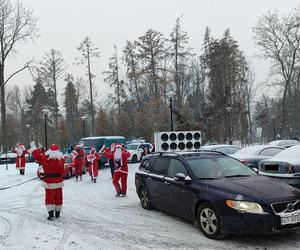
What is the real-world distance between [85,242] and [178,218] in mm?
2521

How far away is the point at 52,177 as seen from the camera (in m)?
9.00

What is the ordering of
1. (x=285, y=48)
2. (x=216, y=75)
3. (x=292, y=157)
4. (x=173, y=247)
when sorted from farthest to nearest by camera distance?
(x=216, y=75)
(x=285, y=48)
(x=292, y=157)
(x=173, y=247)

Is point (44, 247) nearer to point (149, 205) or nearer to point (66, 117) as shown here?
point (149, 205)

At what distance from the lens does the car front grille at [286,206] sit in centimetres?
641

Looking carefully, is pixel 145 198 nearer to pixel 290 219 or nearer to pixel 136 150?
pixel 290 219

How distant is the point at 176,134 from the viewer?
11867mm

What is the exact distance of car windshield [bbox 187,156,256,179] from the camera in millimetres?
7844

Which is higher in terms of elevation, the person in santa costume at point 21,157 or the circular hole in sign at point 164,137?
the circular hole in sign at point 164,137

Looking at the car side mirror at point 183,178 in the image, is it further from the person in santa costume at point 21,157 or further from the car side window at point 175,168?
the person in santa costume at point 21,157

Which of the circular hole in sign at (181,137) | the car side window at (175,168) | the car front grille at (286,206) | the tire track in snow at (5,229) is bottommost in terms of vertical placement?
the tire track in snow at (5,229)

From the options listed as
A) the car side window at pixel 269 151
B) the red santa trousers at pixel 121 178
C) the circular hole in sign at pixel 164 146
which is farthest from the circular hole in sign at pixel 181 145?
the car side window at pixel 269 151

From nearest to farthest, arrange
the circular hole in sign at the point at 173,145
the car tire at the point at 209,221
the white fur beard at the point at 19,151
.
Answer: the car tire at the point at 209,221, the circular hole in sign at the point at 173,145, the white fur beard at the point at 19,151

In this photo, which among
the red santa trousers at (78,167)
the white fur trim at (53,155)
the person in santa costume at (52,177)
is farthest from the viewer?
the red santa trousers at (78,167)

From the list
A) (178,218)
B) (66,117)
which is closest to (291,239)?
(178,218)
